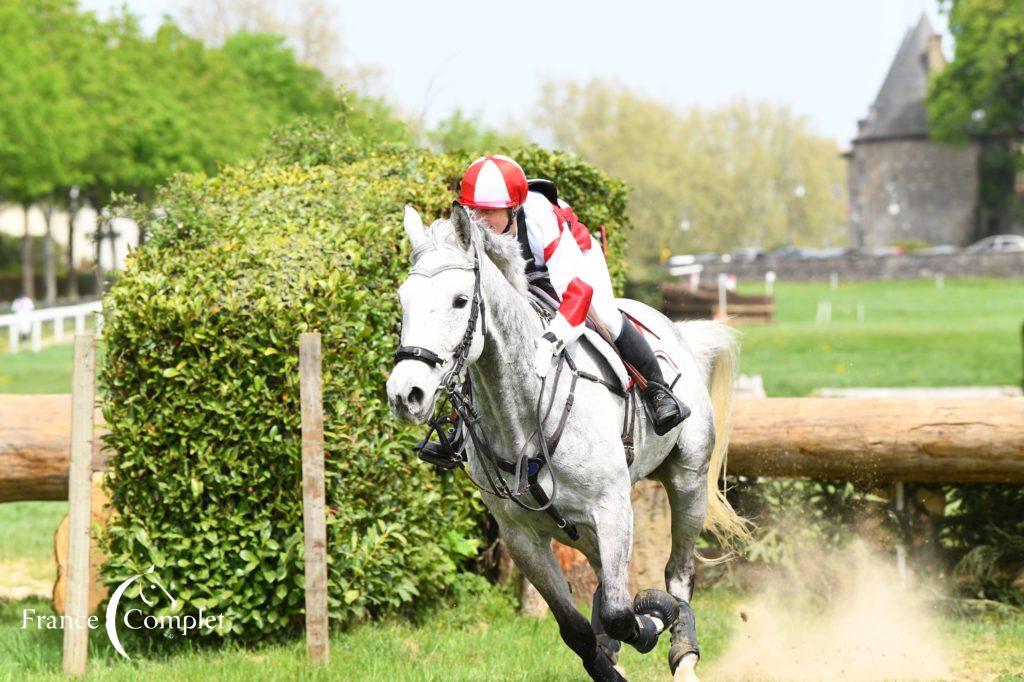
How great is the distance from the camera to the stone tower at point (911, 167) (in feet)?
270

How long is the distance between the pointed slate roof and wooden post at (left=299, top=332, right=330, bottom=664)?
84.3 m

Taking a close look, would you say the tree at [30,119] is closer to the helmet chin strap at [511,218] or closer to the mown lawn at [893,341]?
the mown lawn at [893,341]

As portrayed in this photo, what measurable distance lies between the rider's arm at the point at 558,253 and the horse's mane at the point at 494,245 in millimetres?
165

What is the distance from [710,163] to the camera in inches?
3012

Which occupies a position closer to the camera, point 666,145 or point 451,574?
point 451,574

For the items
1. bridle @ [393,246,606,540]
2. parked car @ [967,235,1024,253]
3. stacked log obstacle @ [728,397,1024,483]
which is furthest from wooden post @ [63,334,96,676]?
parked car @ [967,235,1024,253]

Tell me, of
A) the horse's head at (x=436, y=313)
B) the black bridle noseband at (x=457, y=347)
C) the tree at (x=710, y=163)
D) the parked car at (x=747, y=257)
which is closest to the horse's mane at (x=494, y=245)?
the horse's head at (x=436, y=313)

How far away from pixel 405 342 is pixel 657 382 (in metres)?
1.77

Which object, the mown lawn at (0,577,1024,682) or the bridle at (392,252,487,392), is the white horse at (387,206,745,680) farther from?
the mown lawn at (0,577,1024,682)

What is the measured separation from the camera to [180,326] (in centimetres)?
678

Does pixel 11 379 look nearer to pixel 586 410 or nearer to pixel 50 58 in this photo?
pixel 586 410

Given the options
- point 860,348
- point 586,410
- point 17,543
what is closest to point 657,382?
point 586,410

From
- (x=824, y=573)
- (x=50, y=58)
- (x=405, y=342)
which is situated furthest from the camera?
(x=50, y=58)

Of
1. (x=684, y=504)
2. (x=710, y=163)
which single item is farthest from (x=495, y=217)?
(x=710, y=163)
